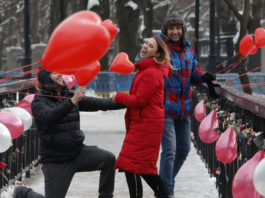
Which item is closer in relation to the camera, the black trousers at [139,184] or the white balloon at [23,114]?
the black trousers at [139,184]

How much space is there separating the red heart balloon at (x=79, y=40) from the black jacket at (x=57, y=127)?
1.48 m

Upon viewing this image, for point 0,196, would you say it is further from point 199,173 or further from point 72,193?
point 199,173

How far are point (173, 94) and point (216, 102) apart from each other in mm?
598

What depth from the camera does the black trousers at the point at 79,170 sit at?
4953mm

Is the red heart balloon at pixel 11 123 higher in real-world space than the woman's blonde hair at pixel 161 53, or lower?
lower

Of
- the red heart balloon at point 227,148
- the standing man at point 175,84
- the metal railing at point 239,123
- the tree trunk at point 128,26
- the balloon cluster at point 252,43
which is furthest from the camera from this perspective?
the tree trunk at point 128,26

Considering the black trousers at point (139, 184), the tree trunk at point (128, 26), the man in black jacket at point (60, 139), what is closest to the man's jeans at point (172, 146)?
the black trousers at point (139, 184)

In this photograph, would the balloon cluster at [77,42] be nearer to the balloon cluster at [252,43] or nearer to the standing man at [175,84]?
the standing man at [175,84]

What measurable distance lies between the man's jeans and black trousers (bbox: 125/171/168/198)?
56cm

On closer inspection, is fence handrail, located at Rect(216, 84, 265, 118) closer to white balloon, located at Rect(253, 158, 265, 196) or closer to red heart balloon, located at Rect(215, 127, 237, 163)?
red heart balloon, located at Rect(215, 127, 237, 163)

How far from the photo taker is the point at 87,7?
2277 cm

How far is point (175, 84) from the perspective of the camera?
19.7ft

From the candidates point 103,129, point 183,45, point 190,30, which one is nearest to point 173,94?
point 183,45

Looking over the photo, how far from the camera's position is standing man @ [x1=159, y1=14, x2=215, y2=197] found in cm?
597
